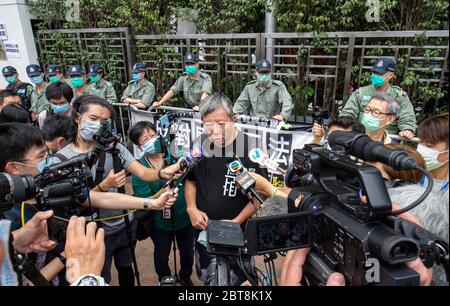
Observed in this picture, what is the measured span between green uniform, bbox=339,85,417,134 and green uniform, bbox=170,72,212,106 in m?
2.35

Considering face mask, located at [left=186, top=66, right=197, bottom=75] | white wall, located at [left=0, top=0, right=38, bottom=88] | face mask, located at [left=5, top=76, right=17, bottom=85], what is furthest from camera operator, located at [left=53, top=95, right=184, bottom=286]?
white wall, located at [left=0, top=0, right=38, bottom=88]

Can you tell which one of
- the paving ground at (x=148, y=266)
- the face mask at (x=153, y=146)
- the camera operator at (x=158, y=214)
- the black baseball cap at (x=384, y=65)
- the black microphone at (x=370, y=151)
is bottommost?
the paving ground at (x=148, y=266)

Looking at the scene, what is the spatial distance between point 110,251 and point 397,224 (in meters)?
2.03

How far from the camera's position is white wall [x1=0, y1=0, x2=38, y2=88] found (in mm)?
7750

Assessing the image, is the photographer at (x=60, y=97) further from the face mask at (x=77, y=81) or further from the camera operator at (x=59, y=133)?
the face mask at (x=77, y=81)

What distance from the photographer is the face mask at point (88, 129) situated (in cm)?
222

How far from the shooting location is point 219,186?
2.21 meters

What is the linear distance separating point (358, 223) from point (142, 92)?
5301 mm

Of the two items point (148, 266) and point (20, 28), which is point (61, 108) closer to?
point (148, 266)

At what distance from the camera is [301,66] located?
5.28 metres

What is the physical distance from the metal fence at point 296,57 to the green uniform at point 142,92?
0.74m

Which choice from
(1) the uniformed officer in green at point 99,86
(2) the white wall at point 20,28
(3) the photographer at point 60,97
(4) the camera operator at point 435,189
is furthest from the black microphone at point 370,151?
(2) the white wall at point 20,28

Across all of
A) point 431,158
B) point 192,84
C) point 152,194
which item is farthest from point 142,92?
point 431,158
